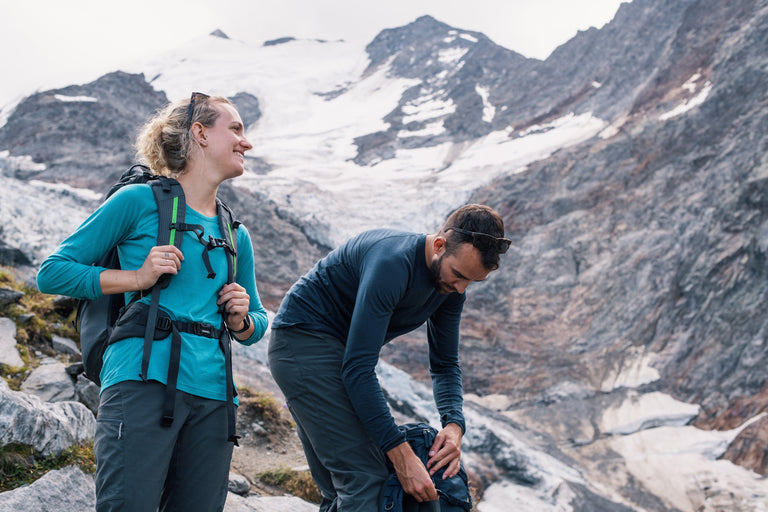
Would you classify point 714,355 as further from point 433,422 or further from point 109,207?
point 109,207

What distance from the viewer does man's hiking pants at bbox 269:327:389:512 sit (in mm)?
2479

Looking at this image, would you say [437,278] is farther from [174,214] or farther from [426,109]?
[426,109]

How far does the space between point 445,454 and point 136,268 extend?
1521 mm

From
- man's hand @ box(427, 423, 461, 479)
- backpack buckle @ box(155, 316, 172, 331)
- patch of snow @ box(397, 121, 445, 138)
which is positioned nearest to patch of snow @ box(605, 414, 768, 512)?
man's hand @ box(427, 423, 461, 479)

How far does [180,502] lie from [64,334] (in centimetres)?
592

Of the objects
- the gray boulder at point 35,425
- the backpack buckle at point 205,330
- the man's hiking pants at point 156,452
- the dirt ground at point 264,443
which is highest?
the backpack buckle at point 205,330

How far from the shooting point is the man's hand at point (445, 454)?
2.59 metres

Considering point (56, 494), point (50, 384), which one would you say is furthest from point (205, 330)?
point (50, 384)

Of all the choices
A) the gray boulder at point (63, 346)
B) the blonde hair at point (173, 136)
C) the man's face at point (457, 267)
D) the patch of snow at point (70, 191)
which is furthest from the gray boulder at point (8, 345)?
the patch of snow at point (70, 191)

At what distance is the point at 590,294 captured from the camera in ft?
77.6

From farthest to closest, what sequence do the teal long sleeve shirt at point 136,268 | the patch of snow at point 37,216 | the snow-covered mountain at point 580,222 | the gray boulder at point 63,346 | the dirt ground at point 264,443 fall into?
the patch of snow at point 37,216, the snow-covered mountain at point 580,222, the gray boulder at point 63,346, the dirt ground at point 264,443, the teal long sleeve shirt at point 136,268

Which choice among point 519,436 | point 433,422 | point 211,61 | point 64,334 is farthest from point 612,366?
point 211,61

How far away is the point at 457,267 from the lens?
260 cm

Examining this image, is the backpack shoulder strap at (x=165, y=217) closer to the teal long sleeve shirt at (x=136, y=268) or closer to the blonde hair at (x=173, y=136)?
the teal long sleeve shirt at (x=136, y=268)
